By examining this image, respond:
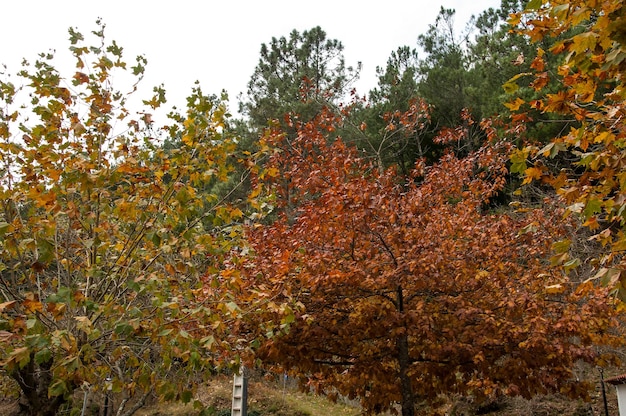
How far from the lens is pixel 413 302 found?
713cm

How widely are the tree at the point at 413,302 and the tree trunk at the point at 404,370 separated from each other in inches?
0.6

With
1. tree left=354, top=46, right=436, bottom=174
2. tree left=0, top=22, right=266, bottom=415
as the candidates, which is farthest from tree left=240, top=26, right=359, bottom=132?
tree left=0, top=22, right=266, bottom=415

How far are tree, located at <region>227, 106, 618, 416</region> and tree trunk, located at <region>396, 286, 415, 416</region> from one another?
15mm

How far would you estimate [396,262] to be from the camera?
22.1 feet

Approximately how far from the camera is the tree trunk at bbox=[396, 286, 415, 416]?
671 cm

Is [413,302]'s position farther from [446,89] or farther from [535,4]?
[446,89]

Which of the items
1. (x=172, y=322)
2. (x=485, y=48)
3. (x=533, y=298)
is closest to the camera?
(x=172, y=322)

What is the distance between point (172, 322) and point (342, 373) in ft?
13.4

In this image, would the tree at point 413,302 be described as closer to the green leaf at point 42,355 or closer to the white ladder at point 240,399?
the green leaf at point 42,355

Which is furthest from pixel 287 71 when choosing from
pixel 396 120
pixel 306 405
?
pixel 306 405

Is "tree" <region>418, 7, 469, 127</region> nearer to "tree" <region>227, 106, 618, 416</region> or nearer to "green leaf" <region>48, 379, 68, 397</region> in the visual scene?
"tree" <region>227, 106, 618, 416</region>

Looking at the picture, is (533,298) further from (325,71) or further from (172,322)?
(325,71)

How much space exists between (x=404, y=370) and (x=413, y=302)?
3.07 feet

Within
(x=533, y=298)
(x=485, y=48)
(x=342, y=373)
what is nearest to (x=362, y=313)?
(x=342, y=373)
